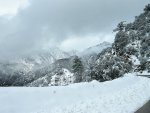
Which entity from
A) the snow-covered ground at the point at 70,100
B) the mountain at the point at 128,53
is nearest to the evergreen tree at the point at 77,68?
the mountain at the point at 128,53

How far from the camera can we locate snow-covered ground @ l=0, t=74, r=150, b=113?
49.0 ft

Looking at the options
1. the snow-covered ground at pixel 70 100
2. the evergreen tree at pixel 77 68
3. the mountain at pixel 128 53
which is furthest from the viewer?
the evergreen tree at pixel 77 68

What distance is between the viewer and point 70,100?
57.8 feet

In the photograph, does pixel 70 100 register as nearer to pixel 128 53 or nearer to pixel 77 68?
pixel 128 53

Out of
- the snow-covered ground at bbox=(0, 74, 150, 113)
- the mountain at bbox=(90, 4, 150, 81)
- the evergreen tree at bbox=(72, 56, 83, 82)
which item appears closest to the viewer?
the snow-covered ground at bbox=(0, 74, 150, 113)

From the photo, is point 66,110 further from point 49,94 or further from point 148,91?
point 148,91

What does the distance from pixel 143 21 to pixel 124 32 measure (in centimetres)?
1347

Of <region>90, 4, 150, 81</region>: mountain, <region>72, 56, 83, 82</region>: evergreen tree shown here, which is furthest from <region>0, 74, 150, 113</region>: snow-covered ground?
<region>72, 56, 83, 82</region>: evergreen tree

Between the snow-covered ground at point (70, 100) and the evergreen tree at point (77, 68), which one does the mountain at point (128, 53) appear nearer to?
the snow-covered ground at point (70, 100)

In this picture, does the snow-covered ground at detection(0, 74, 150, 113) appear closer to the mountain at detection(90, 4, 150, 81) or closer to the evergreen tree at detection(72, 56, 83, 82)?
the mountain at detection(90, 4, 150, 81)

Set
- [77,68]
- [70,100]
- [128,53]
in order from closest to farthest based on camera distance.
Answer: [70,100] < [128,53] < [77,68]

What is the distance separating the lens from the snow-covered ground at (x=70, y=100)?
14922 mm

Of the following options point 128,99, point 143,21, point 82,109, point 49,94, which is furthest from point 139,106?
point 143,21

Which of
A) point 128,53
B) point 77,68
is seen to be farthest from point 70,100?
point 77,68
